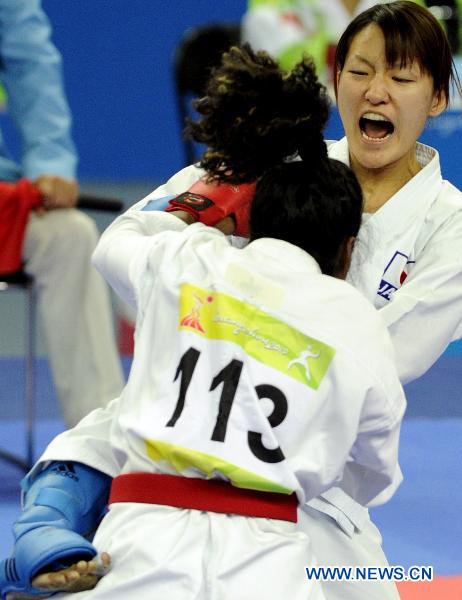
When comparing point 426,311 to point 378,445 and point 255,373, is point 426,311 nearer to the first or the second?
point 378,445

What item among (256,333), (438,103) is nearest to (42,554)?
(256,333)

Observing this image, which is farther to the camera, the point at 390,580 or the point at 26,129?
the point at 26,129

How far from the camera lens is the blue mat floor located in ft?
14.6

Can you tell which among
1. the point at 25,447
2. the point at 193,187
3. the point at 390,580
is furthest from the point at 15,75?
the point at 390,580

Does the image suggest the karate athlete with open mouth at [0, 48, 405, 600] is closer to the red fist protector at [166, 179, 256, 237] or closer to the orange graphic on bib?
the orange graphic on bib

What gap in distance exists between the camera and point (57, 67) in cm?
561

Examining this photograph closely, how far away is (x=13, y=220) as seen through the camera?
16.7 feet

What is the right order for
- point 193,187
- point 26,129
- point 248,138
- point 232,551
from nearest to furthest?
point 232,551
point 248,138
point 193,187
point 26,129

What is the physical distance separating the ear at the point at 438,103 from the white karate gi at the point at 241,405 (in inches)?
31.3

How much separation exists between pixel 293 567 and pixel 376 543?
26.6 inches

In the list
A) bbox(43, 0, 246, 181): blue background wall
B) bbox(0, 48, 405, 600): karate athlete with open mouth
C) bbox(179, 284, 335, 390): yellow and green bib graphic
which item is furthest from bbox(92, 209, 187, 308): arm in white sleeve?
bbox(43, 0, 246, 181): blue background wall

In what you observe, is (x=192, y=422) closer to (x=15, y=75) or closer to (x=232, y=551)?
(x=232, y=551)

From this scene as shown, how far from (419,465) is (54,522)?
320 cm

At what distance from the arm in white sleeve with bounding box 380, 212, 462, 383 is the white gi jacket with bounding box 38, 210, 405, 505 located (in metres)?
0.42
